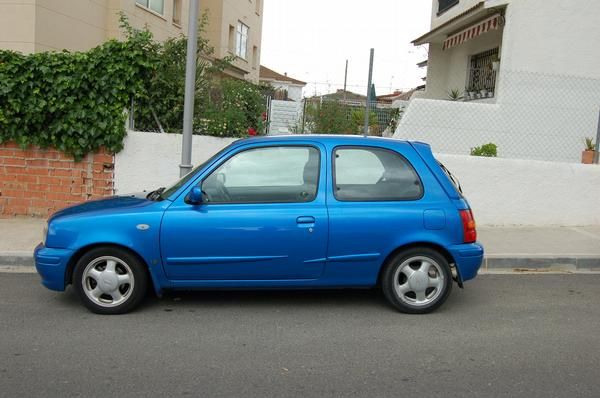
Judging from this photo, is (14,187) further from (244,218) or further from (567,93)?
(567,93)

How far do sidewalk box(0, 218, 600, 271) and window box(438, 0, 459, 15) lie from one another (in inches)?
318

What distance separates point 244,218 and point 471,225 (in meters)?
2.13

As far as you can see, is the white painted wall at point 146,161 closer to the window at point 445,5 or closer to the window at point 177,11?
the window at point 445,5

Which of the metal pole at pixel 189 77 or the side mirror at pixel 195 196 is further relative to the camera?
the metal pole at pixel 189 77

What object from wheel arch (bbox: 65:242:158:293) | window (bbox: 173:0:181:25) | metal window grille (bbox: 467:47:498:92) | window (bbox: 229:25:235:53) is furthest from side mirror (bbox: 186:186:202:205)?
window (bbox: 229:25:235:53)

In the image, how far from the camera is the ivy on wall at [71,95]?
9086mm

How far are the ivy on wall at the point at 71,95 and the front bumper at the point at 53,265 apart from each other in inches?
167

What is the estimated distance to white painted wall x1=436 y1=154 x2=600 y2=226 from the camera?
9516 millimetres

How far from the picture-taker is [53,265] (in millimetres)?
5223

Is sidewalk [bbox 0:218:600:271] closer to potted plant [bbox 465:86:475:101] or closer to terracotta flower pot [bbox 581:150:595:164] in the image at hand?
terracotta flower pot [bbox 581:150:595:164]

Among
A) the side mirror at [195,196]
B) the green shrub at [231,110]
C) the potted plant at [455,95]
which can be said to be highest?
the potted plant at [455,95]

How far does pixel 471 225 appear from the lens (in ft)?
18.0

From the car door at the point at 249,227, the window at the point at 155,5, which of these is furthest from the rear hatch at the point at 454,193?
the window at the point at 155,5

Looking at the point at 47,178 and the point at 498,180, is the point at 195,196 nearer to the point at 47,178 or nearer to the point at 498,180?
the point at 47,178
